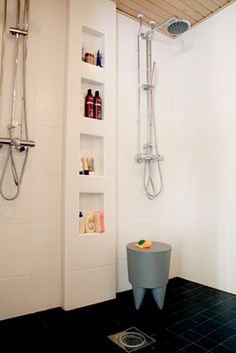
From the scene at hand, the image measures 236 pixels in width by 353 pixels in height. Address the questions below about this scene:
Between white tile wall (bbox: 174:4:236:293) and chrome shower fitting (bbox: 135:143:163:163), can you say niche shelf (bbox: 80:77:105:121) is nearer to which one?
chrome shower fitting (bbox: 135:143:163:163)

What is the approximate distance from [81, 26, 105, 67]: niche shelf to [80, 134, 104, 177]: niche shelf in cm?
67

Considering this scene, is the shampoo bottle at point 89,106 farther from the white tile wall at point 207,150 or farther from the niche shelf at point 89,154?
the white tile wall at point 207,150

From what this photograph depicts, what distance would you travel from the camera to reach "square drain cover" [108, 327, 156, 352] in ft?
4.58

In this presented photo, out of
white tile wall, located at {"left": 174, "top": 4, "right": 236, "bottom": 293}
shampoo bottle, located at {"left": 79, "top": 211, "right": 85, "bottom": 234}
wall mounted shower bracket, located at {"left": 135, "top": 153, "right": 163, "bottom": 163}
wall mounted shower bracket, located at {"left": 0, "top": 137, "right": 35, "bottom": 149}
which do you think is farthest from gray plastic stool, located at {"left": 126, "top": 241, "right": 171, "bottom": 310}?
wall mounted shower bracket, located at {"left": 0, "top": 137, "right": 35, "bottom": 149}

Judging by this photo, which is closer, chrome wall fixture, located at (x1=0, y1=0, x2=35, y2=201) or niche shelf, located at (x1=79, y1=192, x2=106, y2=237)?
chrome wall fixture, located at (x1=0, y1=0, x2=35, y2=201)

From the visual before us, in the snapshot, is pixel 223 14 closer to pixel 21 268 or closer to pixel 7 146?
pixel 7 146

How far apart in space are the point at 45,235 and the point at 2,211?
1.14ft

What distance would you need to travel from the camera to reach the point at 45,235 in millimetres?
1843

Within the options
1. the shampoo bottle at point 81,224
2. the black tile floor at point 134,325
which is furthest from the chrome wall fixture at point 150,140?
the black tile floor at point 134,325

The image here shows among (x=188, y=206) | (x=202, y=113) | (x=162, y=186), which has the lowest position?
(x=188, y=206)

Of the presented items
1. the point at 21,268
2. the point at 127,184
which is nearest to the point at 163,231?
the point at 127,184

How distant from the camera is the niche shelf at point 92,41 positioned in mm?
2125

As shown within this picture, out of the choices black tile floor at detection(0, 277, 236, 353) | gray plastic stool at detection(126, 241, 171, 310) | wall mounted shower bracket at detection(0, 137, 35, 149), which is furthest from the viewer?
gray plastic stool at detection(126, 241, 171, 310)

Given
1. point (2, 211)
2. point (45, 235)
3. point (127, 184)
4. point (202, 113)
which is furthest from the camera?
point (202, 113)
